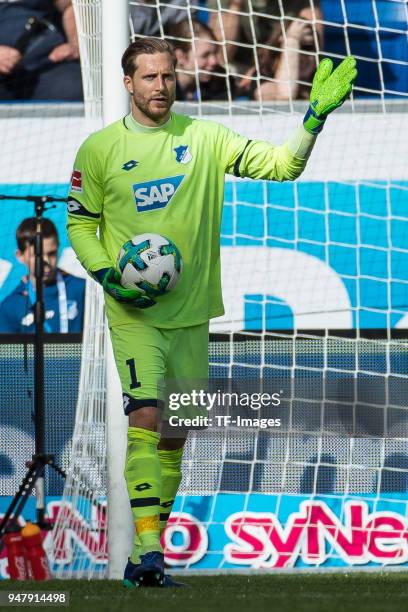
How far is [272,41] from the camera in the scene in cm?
672

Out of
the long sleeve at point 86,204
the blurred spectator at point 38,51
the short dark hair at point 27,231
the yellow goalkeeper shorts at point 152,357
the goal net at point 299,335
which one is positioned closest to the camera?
the yellow goalkeeper shorts at point 152,357

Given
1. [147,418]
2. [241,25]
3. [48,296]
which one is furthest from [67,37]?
[147,418]

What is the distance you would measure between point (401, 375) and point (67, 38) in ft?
10.5

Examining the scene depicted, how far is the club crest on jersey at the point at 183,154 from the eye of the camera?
153 inches

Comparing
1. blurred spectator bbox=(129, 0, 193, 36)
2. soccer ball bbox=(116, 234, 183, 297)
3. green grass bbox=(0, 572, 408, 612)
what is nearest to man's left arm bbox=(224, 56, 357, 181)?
soccer ball bbox=(116, 234, 183, 297)

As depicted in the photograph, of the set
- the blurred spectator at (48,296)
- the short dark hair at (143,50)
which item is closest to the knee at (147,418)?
the short dark hair at (143,50)

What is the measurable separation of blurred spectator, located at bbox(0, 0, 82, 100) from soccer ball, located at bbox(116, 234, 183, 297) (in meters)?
3.88

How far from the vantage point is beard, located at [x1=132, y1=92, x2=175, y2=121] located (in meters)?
3.87

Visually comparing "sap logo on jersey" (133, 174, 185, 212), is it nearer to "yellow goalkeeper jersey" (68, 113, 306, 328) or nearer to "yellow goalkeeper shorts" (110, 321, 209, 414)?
"yellow goalkeeper jersey" (68, 113, 306, 328)

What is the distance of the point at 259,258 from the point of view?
6855mm

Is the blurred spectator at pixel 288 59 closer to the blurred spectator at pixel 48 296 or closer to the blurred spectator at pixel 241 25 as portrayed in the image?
the blurred spectator at pixel 241 25

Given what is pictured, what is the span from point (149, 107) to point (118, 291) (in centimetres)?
57

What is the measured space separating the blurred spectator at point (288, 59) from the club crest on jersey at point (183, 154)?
106 inches

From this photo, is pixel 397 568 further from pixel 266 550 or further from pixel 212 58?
pixel 212 58
